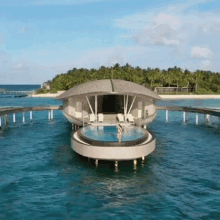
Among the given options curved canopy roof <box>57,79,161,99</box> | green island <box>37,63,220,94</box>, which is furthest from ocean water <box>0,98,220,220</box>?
green island <box>37,63,220,94</box>

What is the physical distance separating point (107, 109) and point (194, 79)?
112123mm

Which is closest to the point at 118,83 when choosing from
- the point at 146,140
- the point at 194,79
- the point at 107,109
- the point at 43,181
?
the point at 107,109

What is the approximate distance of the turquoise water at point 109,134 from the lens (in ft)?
70.8

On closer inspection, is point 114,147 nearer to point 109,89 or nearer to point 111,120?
point 109,89

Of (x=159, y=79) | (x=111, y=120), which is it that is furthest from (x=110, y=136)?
(x=159, y=79)

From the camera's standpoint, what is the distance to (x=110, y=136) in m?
22.9

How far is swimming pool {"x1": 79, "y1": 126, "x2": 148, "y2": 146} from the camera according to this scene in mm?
20172

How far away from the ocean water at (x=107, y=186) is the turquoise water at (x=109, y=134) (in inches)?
80.7

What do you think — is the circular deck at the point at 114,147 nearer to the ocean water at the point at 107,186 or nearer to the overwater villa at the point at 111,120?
the overwater villa at the point at 111,120

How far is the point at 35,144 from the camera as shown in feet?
103

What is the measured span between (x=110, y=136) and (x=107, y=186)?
19.4ft

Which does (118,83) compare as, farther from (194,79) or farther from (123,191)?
(194,79)

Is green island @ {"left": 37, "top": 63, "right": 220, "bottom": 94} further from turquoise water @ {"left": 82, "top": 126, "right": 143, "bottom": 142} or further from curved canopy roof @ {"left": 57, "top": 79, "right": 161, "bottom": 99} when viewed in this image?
turquoise water @ {"left": 82, "top": 126, "right": 143, "bottom": 142}

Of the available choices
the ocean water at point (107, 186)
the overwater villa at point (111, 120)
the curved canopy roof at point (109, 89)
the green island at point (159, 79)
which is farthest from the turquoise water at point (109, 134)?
the green island at point (159, 79)
